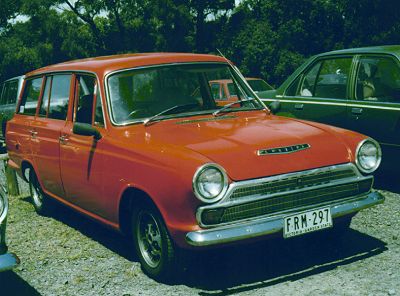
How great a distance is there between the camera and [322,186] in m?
4.47

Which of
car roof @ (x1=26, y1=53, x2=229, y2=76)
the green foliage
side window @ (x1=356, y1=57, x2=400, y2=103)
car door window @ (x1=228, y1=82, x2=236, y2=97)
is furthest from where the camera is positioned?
the green foliage

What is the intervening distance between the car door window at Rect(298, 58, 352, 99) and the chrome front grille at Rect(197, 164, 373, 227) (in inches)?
111

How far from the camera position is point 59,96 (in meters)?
6.22

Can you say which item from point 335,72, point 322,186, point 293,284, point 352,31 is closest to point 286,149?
point 322,186

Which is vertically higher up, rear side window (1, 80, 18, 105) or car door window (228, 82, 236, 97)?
car door window (228, 82, 236, 97)

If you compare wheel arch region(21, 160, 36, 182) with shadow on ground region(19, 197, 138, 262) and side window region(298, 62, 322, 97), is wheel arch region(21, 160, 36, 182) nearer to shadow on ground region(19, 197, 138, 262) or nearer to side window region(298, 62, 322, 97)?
shadow on ground region(19, 197, 138, 262)

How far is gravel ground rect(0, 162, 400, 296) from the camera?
4.38 metres

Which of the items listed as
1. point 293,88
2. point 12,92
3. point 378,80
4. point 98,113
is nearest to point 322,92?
point 293,88

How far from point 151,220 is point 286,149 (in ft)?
3.73

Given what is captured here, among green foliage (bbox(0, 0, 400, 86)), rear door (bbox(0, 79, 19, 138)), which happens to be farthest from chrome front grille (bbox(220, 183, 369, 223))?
green foliage (bbox(0, 0, 400, 86))

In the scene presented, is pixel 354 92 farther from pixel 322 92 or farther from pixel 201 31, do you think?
pixel 201 31

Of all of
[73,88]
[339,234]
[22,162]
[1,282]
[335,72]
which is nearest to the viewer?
[1,282]

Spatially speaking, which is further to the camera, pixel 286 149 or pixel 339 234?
pixel 339 234

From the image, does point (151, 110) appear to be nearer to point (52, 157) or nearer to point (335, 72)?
point (52, 157)
